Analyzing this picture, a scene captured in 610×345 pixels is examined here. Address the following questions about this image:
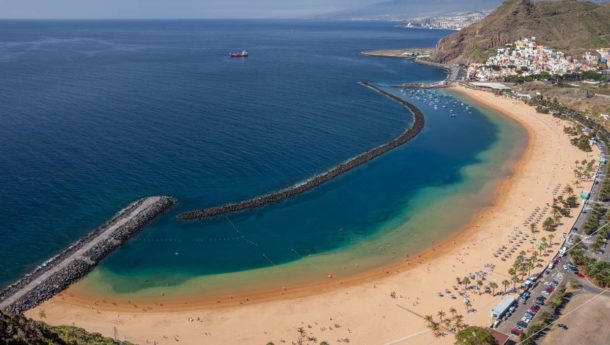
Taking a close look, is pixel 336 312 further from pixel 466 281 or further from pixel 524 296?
pixel 524 296

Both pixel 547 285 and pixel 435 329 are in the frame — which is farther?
pixel 547 285

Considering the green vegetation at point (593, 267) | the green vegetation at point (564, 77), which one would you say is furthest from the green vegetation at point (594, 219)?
the green vegetation at point (564, 77)

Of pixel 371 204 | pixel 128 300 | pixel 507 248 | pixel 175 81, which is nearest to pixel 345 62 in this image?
pixel 175 81

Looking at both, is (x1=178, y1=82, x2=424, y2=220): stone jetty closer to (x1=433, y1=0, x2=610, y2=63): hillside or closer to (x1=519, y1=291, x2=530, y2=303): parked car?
(x1=519, y1=291, x2=530, y2=303): parked car

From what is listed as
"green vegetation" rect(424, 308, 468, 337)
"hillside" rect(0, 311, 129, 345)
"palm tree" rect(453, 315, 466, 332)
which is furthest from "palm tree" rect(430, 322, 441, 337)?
"hillside" rect(0, 311, 129, 345)

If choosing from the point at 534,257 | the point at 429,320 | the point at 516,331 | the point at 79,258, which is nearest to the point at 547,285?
the point at 534,257

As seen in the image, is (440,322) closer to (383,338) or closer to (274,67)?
(383,338)

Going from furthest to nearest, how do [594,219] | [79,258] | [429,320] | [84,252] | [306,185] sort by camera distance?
[306,185]
[594,219]
[84,252]
[79,258]
[429,320]
